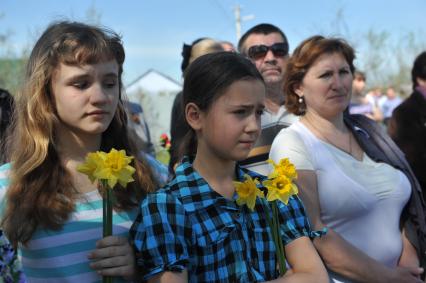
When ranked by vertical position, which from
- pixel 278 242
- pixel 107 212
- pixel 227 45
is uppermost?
pixel 227 45

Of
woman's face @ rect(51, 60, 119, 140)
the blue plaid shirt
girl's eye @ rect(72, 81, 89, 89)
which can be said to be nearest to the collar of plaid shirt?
the blue plaid shirt

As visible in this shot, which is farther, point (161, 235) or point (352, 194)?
point (352, 194)

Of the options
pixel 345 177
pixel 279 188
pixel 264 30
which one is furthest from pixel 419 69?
pixel 279 188

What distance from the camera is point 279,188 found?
192 cm

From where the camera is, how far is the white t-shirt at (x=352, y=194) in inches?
108

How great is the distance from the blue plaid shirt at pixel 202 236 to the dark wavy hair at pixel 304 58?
4.09 ft

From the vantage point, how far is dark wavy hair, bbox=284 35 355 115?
3029mm

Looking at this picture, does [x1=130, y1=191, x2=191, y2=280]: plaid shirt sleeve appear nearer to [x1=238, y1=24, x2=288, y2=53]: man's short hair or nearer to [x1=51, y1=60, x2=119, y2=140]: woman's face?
[x1=51, y1=60, x2=119, y2=140]: woman's face

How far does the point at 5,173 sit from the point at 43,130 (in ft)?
0.74

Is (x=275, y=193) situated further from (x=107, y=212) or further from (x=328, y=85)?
(x=328, y=85)

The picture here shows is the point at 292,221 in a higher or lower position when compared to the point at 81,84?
lower

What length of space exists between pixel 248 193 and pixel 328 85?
50.6 inches

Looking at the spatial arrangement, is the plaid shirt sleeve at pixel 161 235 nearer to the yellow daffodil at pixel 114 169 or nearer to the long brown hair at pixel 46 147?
the yellow daffodil at pixel 114 169

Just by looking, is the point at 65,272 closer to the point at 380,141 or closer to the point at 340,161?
the point at 340,161
